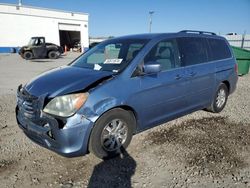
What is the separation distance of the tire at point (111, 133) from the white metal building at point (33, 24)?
33.1 metres

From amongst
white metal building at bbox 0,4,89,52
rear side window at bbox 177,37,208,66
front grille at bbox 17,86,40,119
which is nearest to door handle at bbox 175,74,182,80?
rear side window at bbox 177,37,208,66

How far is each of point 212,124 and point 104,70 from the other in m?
2.66

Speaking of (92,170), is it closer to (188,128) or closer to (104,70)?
(104,70)

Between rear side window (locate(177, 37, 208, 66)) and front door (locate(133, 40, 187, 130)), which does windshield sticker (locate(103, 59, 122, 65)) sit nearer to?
front door (locate(133, 40, 187, 130))

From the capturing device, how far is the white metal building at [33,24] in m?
32.1

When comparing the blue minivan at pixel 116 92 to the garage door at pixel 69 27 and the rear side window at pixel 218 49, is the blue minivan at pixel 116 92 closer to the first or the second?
the rear side window at pixel 218 49

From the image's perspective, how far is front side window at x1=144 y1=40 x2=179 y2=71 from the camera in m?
4.12

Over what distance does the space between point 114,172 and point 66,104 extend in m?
1.12

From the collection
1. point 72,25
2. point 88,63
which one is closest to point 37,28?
point 72,25

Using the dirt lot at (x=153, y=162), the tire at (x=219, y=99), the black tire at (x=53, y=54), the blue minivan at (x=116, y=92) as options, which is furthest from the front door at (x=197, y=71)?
the black tire at (x=53, y=54)

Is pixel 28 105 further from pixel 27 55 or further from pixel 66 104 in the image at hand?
pixel 27 55

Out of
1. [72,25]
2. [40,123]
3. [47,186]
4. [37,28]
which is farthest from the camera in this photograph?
[72,25]

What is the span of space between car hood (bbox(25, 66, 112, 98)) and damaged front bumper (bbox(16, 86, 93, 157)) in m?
0.16

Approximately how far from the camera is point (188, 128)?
4.92 metres
